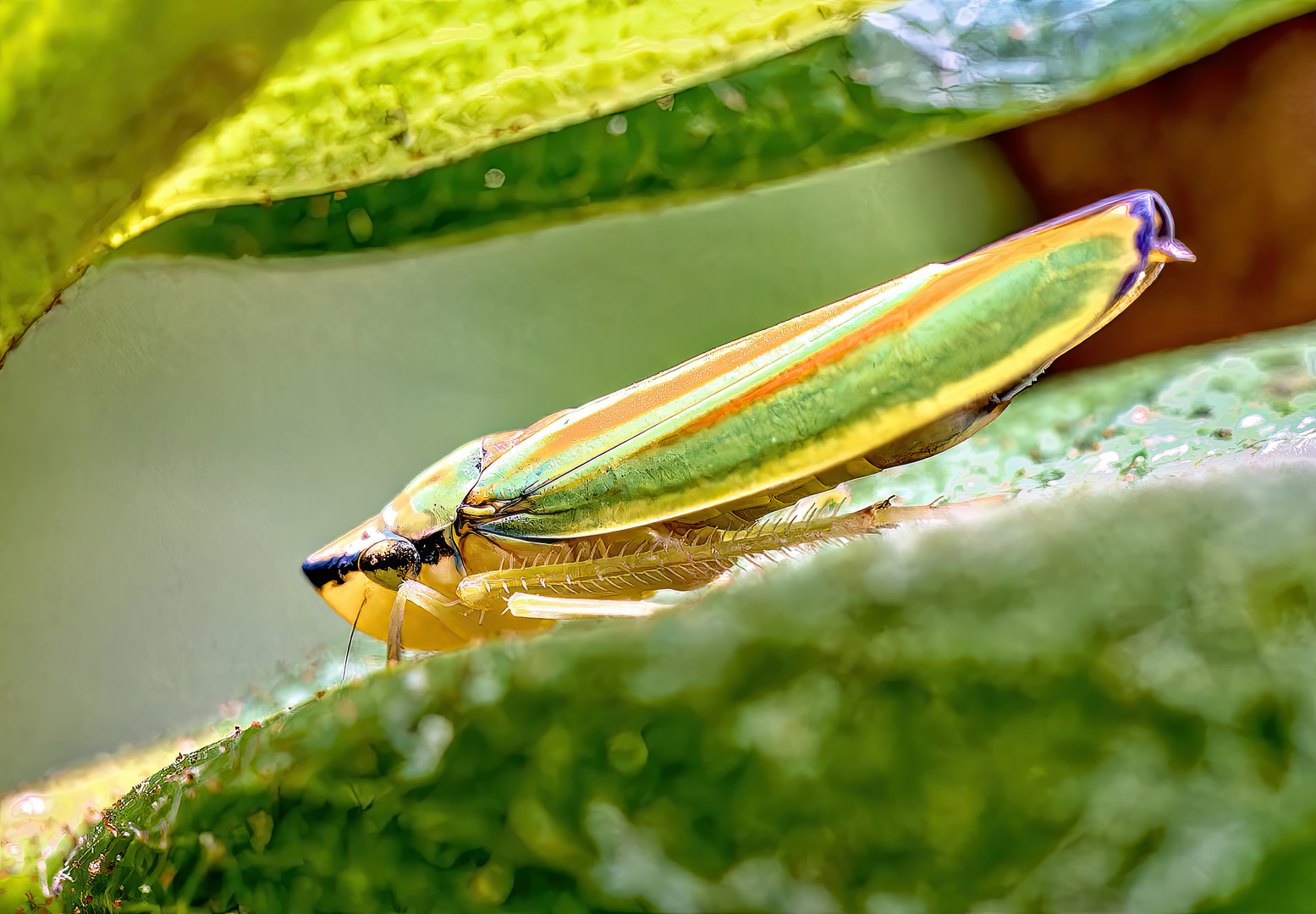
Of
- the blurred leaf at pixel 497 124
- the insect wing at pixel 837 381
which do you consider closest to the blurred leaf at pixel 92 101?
the blurred leaf at pixel 497 124

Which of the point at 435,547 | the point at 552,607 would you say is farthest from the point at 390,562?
the point at 552,607

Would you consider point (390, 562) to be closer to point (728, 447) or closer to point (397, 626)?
point (397, 626)

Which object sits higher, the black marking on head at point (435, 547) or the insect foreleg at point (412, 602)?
the black marking on head at point (435, 547)

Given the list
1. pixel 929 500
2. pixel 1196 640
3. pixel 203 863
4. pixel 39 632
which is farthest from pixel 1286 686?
pixel 39 632

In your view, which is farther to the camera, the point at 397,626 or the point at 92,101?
the point at 397,626

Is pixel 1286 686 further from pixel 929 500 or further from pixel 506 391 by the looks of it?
pixel 506 391

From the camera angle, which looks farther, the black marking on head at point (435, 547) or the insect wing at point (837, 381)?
the black marking on head at point (435, 547)

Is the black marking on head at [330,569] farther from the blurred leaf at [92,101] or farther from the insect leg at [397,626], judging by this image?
the blurred leaf at [92,101]
